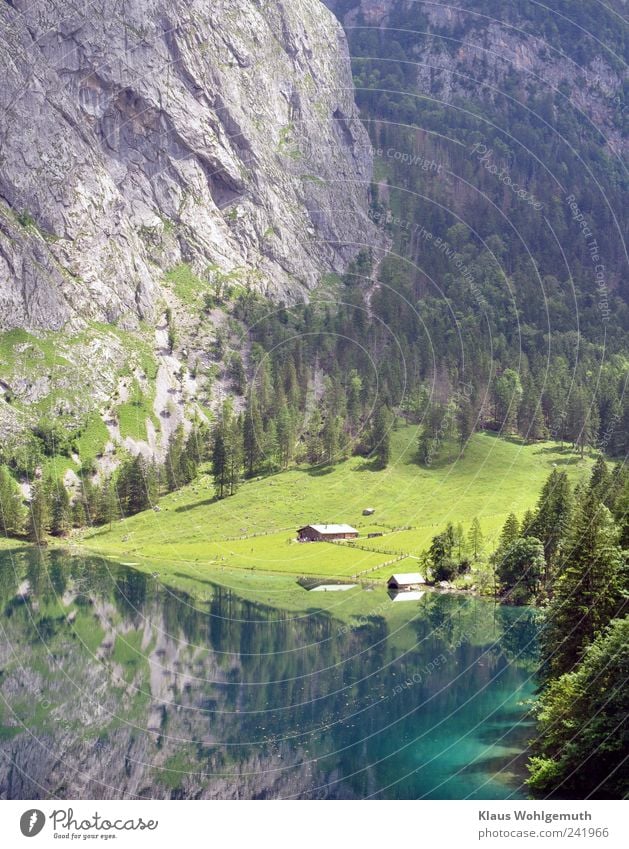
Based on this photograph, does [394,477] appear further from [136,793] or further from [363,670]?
[136,793]

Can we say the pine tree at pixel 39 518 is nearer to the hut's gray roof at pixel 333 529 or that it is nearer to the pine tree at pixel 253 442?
the pine tree at pixel 253 442

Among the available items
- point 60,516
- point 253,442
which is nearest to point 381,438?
point 253,442

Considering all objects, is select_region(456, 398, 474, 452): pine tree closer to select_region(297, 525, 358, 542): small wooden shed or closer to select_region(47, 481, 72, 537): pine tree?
select_region(297, 525, 358, 542): small wooden shed

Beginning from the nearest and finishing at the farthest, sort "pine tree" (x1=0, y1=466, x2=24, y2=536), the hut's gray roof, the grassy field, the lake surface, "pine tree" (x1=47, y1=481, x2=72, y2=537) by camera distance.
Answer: the lake surface, the grassy field, the hut's gray roof, "pine tree" (x1=0, y1=466, x2=24, y2=536), "pine tree" (x1=47, y1=481, x2=72, y2=537)

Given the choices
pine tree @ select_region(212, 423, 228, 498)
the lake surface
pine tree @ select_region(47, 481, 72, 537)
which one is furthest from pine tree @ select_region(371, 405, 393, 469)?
the lake surface

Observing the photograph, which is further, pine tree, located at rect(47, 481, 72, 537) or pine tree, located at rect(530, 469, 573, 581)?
pine tree, located at rect(47, 481, 72, 537)

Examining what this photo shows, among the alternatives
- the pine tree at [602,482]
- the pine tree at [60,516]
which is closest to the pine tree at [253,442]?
the pine tree at [60,516]

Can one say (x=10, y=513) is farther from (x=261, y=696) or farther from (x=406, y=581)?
(x=261, y=696)
